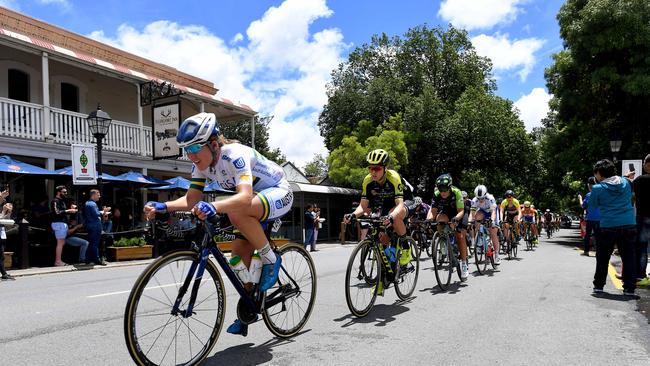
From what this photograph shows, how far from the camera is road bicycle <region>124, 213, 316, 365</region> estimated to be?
11.2ft

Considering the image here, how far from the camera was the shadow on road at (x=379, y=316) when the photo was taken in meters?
5.62

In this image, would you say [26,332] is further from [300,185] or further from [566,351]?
[300,185]

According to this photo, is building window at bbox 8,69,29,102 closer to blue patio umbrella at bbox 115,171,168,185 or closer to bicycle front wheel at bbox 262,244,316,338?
blue patio umbrella at bbox 115,171,168,185

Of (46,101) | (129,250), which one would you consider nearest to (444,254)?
(129,250)

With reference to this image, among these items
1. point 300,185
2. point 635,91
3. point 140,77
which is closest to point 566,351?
point 140,77

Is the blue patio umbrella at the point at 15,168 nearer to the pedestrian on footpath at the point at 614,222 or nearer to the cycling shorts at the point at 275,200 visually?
the cycling shorts at the point at 275,200

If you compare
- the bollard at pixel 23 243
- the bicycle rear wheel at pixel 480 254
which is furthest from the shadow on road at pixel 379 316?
the bollard at pixel 23 243

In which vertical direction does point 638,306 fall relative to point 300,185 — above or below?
below

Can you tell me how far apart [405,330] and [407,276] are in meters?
1.77

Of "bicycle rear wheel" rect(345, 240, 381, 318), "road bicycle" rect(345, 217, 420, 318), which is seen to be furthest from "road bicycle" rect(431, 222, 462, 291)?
"bicycle rear wheel" rect(345, 240, 381, 318)

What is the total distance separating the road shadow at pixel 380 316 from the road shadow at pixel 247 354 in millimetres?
1030

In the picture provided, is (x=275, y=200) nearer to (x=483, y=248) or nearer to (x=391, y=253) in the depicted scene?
(x=391, y=253)

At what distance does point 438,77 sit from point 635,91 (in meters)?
22.2

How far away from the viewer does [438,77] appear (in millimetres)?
42500
